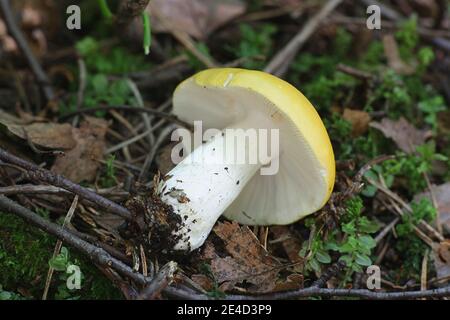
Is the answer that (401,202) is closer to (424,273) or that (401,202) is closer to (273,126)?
(424,273)

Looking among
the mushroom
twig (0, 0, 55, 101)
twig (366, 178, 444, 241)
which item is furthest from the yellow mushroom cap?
twig (0, 0, 55, 101)

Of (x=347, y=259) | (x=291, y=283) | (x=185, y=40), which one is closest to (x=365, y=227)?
(x=347, y=259)

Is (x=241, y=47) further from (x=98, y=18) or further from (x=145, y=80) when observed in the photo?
(x=98, y=18)

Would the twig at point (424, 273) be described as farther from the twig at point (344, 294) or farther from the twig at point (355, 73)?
the twig at point (355, 73)

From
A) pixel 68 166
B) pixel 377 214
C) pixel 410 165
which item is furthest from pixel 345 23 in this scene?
pixel 68 166

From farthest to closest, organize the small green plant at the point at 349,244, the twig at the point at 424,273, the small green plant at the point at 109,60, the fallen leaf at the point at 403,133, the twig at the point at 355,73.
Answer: the small green plant at the point at 109,60 → the twig at the point at 355,73 → the fallen leaf at the point at 403,133 → the twig at the point at 424,273 → the small green plant at the point at 349,244

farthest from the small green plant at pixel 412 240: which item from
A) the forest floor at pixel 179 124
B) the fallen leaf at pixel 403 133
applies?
the fallen leaf at pixel 403 133
